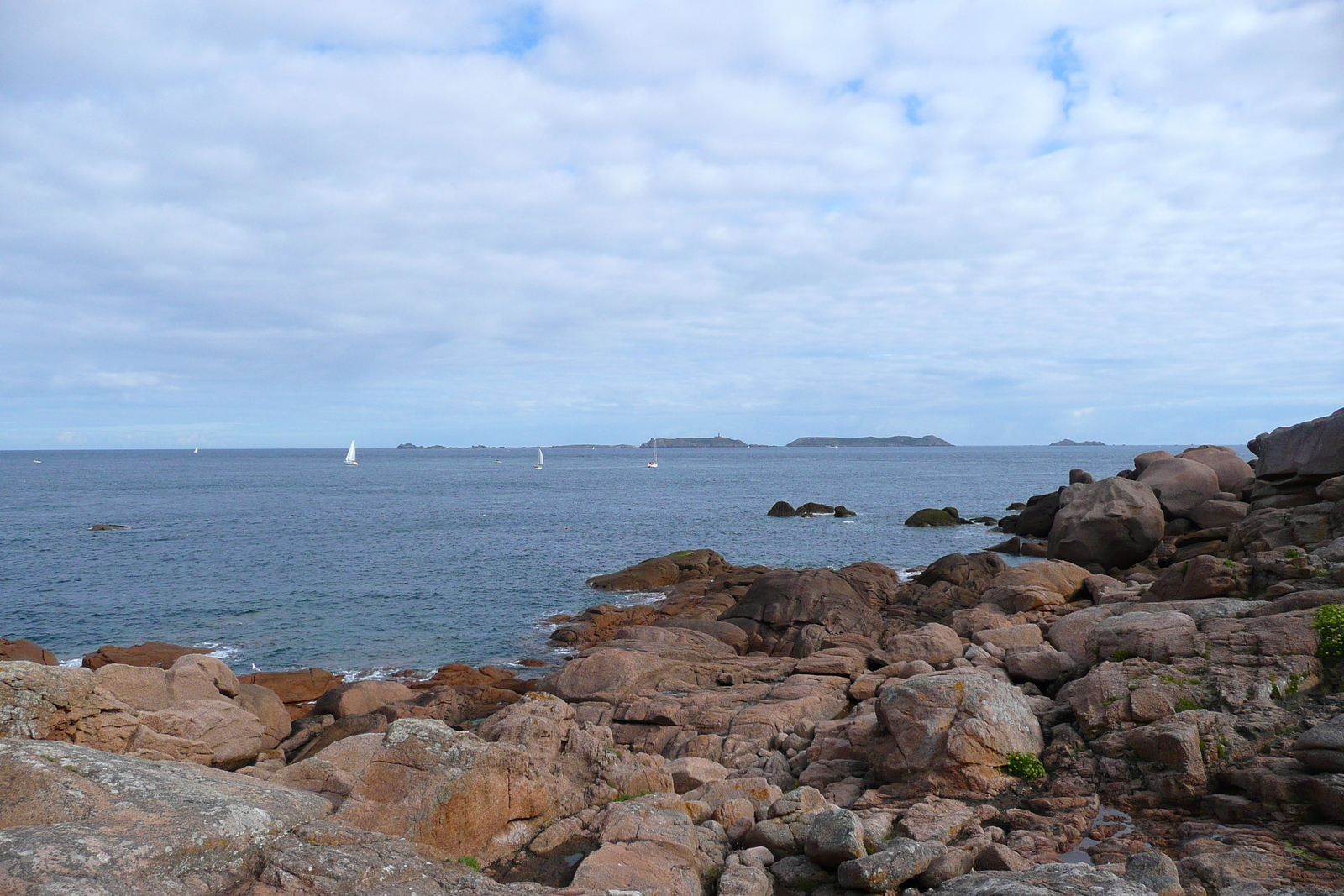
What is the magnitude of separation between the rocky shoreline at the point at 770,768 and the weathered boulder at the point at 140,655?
872 cm

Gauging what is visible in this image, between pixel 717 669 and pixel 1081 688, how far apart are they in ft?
35.1

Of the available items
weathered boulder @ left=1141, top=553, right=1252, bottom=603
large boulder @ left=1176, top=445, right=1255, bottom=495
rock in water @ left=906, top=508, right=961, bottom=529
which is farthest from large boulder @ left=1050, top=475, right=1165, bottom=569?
rock in water @ left=906, top=508, right=961, bottom=529

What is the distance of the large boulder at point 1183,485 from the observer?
136 ft

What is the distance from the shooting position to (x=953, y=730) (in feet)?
41.9

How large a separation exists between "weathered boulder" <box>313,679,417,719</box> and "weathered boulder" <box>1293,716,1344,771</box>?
19.8 metres

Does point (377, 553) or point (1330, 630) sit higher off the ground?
point (1330, 630)

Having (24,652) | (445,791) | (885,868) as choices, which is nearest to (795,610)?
(885,868)

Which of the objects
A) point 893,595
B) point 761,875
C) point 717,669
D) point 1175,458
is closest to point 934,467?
point 1175,458

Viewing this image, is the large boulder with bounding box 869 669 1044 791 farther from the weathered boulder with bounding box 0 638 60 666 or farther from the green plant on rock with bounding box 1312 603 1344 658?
the weathered boulder with bounding box 0 638 60 666

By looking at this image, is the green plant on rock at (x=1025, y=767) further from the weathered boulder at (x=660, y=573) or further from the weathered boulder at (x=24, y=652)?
the weathered boulder at (x=660, y=573)

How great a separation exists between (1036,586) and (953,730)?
58.3ft

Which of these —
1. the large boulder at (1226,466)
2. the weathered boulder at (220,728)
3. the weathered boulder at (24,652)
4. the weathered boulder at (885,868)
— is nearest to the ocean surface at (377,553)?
the weathered boulder at (24,652)

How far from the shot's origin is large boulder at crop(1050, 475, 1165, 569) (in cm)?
3622

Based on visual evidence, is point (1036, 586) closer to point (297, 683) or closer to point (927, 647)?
point (927, 647)
